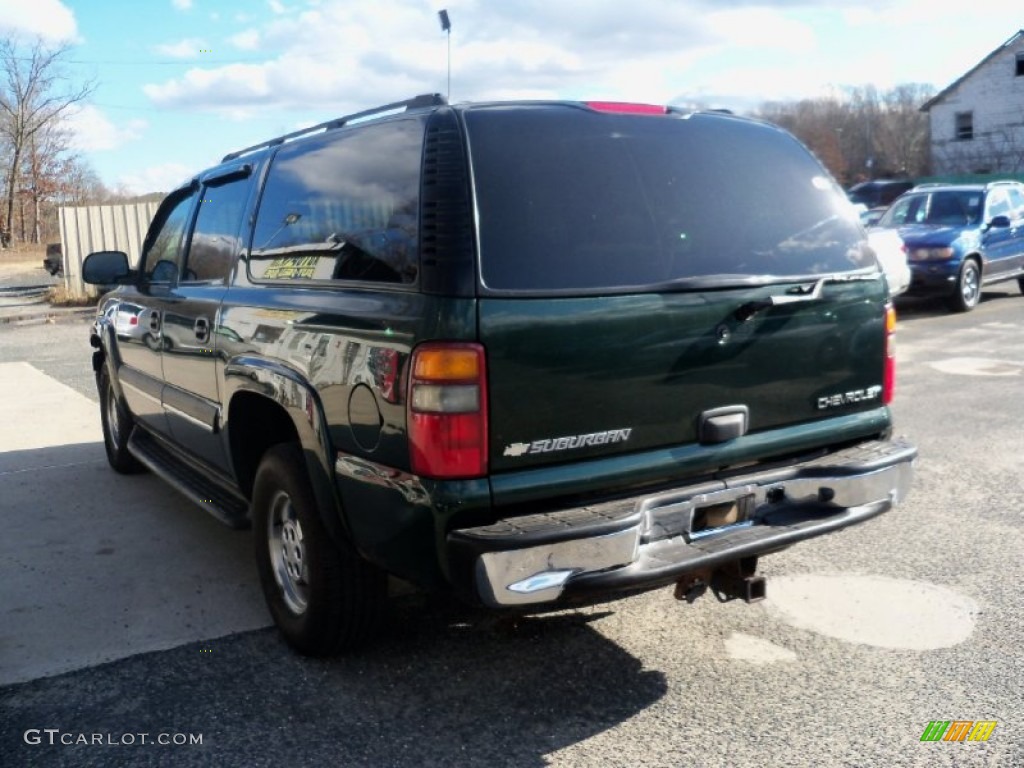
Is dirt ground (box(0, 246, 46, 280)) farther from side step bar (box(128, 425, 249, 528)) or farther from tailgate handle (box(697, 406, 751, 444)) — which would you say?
tailgate handle (box(697, 406, 751, 444))

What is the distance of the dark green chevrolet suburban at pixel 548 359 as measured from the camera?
117 inches

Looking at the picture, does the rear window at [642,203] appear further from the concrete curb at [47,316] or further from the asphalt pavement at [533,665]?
the concrete curb at [47,316]

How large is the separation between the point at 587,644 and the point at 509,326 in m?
1.54

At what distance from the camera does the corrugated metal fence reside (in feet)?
62.5

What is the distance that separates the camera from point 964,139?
164 feet

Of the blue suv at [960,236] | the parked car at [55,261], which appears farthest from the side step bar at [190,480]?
the parked car at [55,261]

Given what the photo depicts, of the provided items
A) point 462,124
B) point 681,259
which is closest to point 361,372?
point 462,124

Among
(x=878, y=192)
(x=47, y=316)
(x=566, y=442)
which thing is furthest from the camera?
(x=878, y=192)

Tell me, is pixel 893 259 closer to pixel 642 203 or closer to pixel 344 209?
pixel 642 203

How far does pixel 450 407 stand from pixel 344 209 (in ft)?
3.26

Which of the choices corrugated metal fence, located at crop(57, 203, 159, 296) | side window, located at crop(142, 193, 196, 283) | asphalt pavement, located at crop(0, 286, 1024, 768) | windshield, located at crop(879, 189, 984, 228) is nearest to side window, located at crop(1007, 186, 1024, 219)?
windshield, located at crop(879, 189, 984, 228)

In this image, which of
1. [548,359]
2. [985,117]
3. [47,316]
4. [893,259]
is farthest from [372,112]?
[985,117]

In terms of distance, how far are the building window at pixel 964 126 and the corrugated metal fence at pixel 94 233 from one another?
43.8m

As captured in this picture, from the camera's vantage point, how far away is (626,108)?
3.55 m
